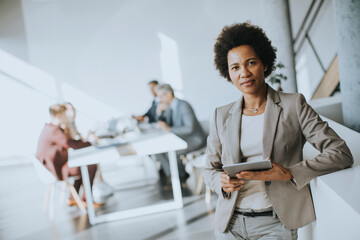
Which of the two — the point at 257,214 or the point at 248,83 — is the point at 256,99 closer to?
the point at 248,83

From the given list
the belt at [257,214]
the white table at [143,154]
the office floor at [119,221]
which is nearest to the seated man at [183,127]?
the office floor at [119,221]

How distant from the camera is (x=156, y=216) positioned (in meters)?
4.03

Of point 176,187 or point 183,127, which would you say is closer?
point 176,187

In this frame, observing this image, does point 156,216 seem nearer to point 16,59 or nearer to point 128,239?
point 128,239

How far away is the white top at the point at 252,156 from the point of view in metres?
1.54

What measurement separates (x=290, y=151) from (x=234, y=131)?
9.8 inches

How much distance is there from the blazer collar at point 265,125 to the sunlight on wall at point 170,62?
20.9 feet

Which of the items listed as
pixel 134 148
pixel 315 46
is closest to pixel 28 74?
pixel 134 148

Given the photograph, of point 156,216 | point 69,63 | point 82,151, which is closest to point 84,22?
point 69,63

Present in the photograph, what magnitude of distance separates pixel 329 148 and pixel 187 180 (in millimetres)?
3860

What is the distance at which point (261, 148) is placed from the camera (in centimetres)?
154

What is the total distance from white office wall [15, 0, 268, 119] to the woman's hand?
6495 mm

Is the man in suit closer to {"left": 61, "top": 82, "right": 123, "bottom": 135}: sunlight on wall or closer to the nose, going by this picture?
{"left": 61, "top": 82, "right": 123, "bottom": 135}: sunlight on wall

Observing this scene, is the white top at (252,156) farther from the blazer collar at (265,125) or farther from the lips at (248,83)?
the lips at (248,83)
